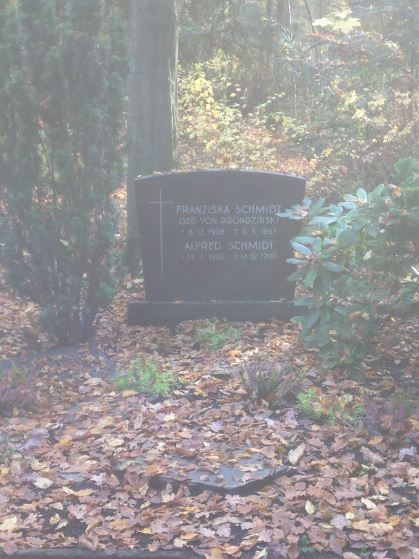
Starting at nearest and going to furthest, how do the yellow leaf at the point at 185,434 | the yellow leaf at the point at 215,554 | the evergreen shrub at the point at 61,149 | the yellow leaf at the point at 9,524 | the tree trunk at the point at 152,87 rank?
the yellow leaf at the point at 215,554, the yellow leaf at the point at 9,524, the yellow leaf at the point at 185,434, the evergreen shrub at the point at 61,149, the tree trunk at the point at 152,87

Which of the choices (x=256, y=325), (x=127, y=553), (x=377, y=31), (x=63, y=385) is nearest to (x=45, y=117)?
(x=63, y=385)

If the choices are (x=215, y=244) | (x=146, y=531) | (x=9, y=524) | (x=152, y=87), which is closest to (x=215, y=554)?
(x=146, y=531)

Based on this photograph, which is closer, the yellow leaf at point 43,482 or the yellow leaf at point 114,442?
the yellow leaf at point 43,482

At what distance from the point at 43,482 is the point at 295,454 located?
58.3 inches

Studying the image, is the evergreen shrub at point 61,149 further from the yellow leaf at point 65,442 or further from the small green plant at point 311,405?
the small green plant at point 311,405

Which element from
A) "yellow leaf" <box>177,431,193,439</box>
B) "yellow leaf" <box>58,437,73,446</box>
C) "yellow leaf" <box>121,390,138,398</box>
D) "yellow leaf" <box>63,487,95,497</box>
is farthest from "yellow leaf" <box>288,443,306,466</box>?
"yellow leaf" <box>121,390,138,398</box>

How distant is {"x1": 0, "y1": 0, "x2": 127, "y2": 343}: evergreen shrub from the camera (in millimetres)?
7039

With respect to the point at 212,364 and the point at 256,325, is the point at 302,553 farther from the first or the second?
the point at 256,325

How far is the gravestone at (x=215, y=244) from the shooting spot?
832 cm

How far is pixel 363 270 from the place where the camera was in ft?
20.8

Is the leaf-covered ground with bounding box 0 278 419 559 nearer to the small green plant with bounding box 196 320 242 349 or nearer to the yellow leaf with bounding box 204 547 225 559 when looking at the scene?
the yellow leaf with bounding box 204 547 225 559

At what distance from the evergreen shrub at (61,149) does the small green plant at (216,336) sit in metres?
0.97

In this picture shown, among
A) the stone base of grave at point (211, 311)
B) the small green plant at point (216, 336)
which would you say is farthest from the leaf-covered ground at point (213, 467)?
the stone base of grave at point (211, 311)

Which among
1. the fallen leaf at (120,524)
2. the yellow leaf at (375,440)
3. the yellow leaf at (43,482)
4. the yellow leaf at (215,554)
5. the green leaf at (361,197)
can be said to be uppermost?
the green leaf at (361,197)
